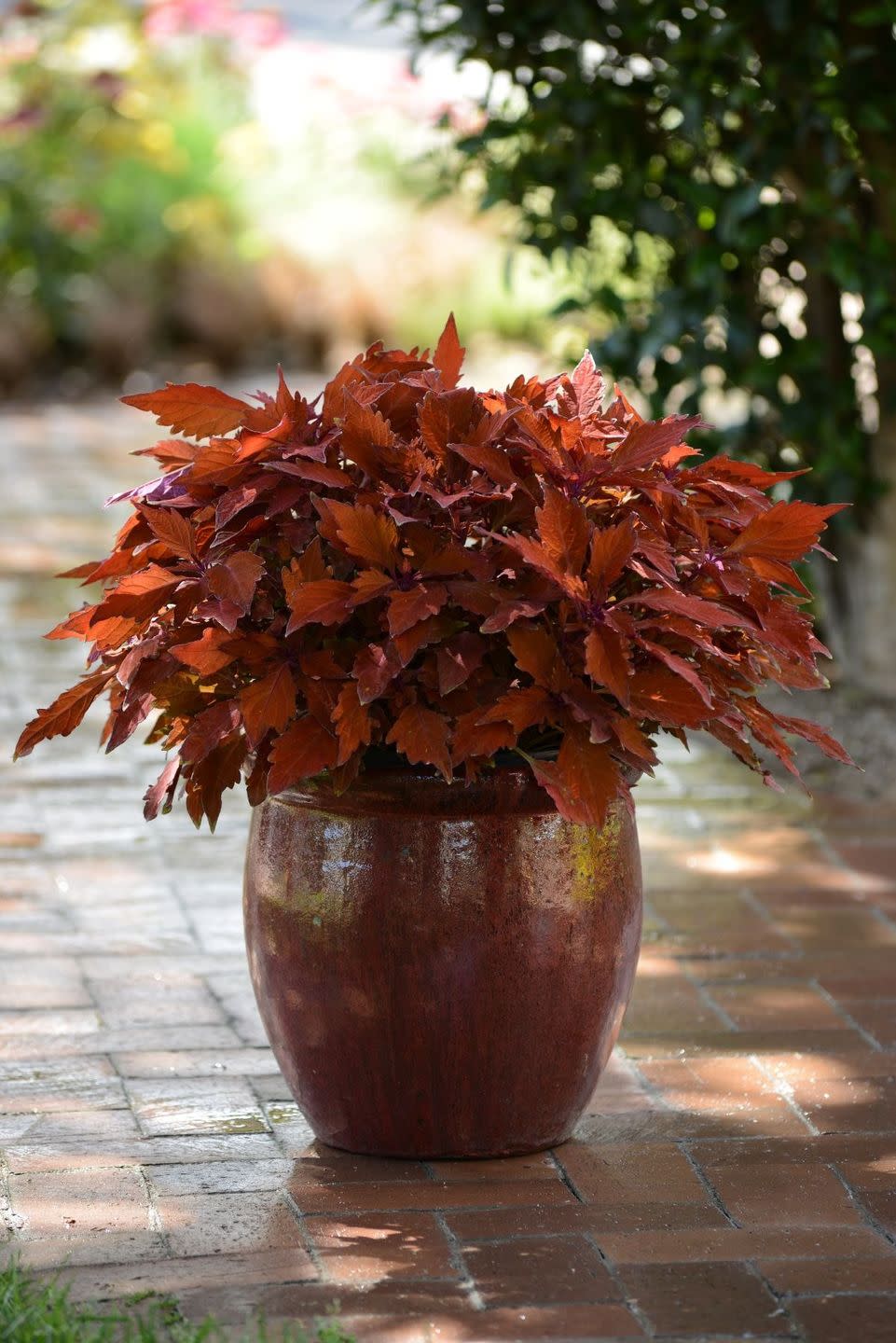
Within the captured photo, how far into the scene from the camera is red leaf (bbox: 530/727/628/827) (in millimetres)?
2793

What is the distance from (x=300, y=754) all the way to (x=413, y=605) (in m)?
0.29

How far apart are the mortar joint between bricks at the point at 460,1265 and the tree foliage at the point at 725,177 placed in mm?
3312

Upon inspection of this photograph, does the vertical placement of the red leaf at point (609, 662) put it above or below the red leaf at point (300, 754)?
above

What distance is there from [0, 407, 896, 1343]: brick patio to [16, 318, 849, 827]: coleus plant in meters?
0.66

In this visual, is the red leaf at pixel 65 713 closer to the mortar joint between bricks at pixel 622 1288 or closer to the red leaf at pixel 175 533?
the red leaf at pixel 175 533

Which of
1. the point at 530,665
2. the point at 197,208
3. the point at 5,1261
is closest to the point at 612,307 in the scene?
the point at 530,665

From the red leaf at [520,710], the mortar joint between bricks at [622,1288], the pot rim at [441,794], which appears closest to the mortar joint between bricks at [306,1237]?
the mortar joint between bricks at [622,1288]

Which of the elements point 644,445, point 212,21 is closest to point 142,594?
point 644,445

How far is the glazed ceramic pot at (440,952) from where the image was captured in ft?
9.76

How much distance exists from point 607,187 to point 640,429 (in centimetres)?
326

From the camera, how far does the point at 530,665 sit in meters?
2.80

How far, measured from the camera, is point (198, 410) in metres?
3.03

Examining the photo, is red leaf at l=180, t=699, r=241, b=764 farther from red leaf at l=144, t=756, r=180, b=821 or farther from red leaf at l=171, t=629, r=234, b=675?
red leaf at l=144, t=756, r=180, b=821

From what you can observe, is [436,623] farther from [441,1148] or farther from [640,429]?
[441,1148]
